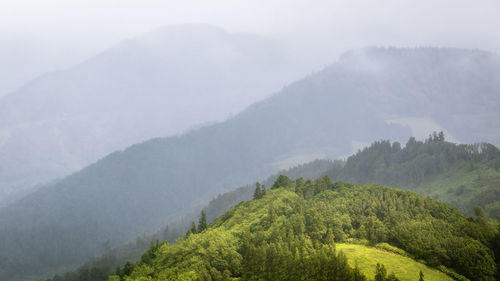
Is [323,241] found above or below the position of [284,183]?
below

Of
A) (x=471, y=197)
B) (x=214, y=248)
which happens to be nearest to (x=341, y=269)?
(x=214, y=248)

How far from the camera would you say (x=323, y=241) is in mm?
69812

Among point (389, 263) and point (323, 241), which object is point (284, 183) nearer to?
point (323, 241)

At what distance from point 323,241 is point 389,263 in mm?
12011

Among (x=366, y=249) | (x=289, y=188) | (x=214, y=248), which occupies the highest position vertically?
(x=289, y=188)

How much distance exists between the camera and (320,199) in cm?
9325

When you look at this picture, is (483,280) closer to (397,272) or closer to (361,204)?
(397,272)

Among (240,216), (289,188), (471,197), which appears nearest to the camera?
(240,216)

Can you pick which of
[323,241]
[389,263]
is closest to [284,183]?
[323,241]

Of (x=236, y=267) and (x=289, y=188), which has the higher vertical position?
(x=289, y=188)

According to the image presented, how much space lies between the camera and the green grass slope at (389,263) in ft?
195

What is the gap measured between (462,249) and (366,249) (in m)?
15.2

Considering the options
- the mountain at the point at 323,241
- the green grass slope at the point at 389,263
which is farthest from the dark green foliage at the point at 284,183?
the green grass slope at the point at 389,263

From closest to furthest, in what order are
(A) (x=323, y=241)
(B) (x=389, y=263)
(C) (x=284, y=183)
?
(B) (x=389, y=263) → (A) (x=323, y=241) → (C) (x=284, y=183)
